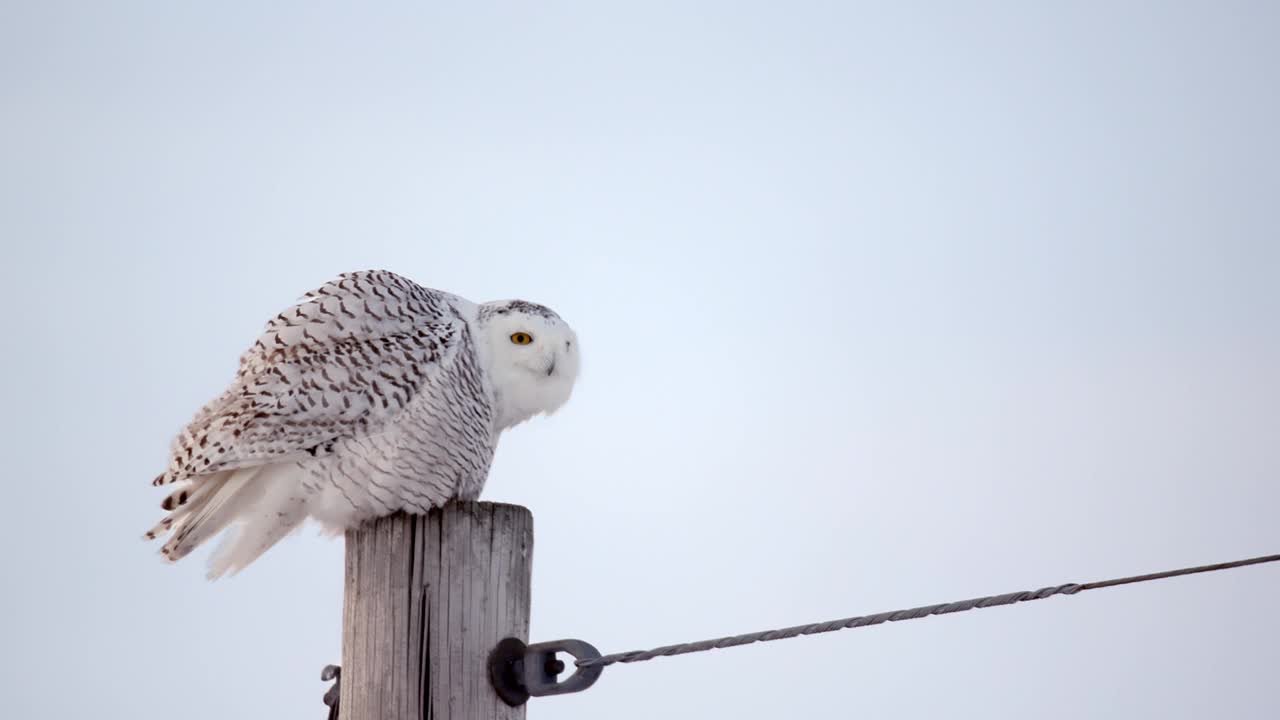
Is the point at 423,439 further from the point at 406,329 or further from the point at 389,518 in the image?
the point at 389,518

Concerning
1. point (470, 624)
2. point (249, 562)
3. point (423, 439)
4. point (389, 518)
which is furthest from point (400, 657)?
point (249, 562)

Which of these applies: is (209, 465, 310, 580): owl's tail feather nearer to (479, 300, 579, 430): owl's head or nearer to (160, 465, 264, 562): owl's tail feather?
(160, 465, 264, 562): owl's tail feather

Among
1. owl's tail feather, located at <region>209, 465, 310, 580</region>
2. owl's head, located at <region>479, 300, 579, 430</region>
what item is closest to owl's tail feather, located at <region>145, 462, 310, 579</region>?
owl's tail feather, located at <region>209, 465, 310, 580</region>

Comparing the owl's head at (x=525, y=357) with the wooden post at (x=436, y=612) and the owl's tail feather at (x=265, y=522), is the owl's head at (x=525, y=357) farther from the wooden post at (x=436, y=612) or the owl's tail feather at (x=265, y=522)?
the wooden post at (x=436, y=612)

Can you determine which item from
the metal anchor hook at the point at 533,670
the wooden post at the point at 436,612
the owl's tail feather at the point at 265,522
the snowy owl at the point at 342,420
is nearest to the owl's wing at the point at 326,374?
the snowy owl at the point at 342,420

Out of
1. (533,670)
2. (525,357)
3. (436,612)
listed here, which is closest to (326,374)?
(525,357)

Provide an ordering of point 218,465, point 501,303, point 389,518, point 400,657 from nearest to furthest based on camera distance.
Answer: point 400,657, point 389,518, point 218,465, point 501,303

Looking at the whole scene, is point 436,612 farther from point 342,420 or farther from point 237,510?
point 237,510

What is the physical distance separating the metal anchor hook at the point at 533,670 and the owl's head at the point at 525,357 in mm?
1328

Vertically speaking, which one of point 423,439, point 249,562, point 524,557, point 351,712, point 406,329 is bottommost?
point 351,712

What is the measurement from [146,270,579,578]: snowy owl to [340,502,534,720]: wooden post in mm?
512

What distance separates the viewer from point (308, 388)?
4066 mm

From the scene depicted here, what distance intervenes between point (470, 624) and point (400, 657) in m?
0.19

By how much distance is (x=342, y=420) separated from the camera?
13.2 ft
